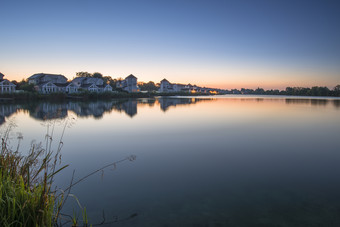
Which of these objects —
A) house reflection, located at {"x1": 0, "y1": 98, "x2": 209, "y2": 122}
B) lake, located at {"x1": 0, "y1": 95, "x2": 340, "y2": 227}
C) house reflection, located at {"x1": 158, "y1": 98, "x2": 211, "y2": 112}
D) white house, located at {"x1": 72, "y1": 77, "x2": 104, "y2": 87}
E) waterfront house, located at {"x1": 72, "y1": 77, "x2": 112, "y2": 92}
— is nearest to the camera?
lake, located at {"x1": 0, "y1": 95, "x2": 340, "y2": 227}

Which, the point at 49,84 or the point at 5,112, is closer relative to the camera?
the point at 5,112

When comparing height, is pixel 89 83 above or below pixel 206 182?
above

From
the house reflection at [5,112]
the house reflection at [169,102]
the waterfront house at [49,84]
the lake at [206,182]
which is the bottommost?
the lake at [206,182]

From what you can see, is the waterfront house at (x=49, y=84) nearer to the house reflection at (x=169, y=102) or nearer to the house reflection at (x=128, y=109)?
the house reflection at (x=169, y=102)

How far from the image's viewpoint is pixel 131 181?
21.0 ft

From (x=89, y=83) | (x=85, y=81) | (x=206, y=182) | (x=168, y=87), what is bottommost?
(x=206, y=182)

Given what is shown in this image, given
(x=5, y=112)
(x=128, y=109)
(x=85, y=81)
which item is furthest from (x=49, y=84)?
(x=128, y=109)

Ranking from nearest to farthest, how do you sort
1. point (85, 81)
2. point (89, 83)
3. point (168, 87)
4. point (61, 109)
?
point (61, 109), point (89, 83), point (85, 81), point (168, 87)

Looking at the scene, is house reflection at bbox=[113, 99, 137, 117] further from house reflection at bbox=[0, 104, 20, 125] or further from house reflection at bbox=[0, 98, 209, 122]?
house reflection at bbox=[0, 104, 20, 125]

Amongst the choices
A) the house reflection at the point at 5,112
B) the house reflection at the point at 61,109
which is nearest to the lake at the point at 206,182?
the house reflection at the point at 61,109

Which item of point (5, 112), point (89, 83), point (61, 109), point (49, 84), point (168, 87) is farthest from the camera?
point (168, 87)

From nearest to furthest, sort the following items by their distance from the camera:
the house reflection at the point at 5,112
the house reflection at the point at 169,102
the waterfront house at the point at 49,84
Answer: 1. the house reflection at the point at 5,112
2. the house reflection at the point at 169,102
3. the waterfront house at the point at 49,84

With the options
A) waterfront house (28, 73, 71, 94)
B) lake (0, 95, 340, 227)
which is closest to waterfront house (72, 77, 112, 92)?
waterfront house (28, 73, 71, 94)

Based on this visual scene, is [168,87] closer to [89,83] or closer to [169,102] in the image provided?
[89,83]
